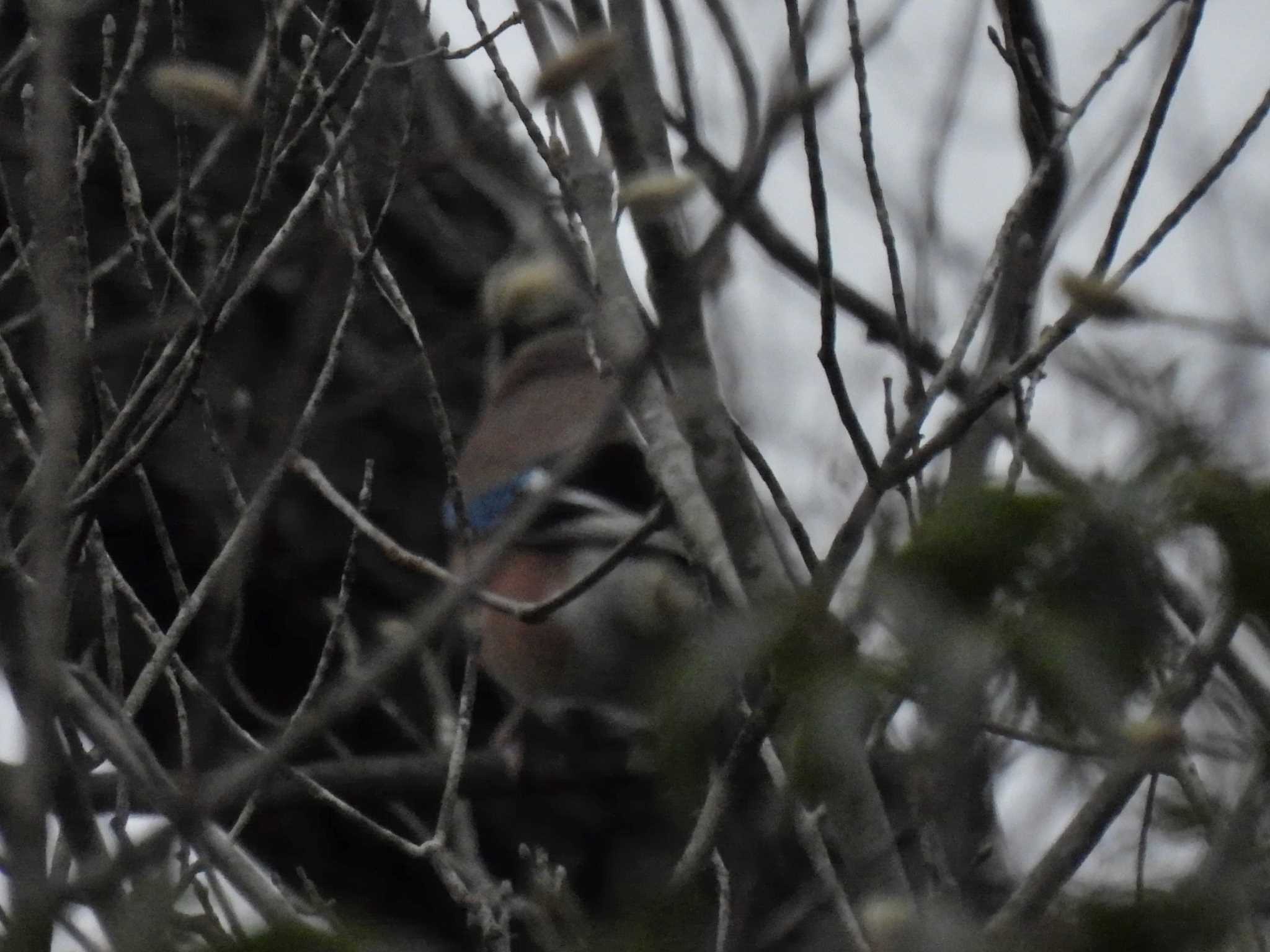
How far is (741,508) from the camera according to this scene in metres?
2.30

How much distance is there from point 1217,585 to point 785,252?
1.90 meters

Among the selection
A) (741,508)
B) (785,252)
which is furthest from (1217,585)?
(785,252)

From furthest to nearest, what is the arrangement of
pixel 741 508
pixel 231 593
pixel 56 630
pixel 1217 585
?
pixel 741 508, pixel 231 593, pixel 56 630, pixel 1217 585

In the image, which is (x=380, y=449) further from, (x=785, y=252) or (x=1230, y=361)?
(x=1230, y=361)

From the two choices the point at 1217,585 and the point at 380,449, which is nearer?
the point at 1217,585

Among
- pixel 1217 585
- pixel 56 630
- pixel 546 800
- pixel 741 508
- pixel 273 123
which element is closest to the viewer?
pixel 1217 585

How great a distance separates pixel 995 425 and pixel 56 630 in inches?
64.6

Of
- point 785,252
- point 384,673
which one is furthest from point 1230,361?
point 384,673

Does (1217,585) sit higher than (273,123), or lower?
lower

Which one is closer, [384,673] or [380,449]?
[384,673]

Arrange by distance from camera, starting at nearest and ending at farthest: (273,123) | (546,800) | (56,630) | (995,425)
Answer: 1. (56,630)
2. (273,123)
3. (995,425)
4. (546,800)

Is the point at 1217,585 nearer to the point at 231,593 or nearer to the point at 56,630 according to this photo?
the point at 56,630

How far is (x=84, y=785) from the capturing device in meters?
1.72

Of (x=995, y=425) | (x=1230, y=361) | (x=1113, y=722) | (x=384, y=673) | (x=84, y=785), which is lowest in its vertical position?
(x=84, y=785)
